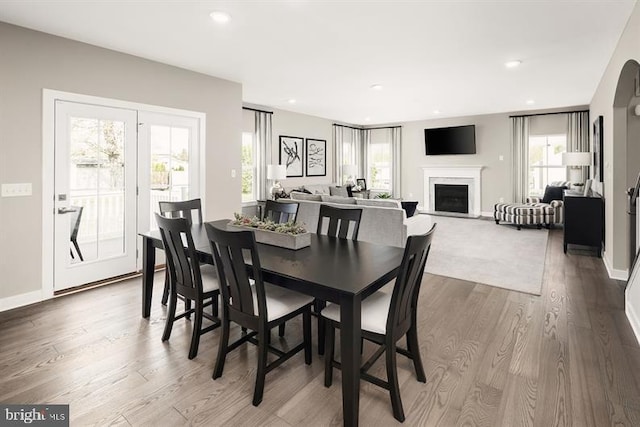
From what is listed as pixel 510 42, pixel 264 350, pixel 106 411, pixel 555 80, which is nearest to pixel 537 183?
pixel 555 80

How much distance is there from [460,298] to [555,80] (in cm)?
397

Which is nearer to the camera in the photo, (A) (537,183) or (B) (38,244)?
(B) (38,244)

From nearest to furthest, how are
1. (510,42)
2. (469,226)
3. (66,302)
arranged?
(66,302)
(510,42)
(469,226)

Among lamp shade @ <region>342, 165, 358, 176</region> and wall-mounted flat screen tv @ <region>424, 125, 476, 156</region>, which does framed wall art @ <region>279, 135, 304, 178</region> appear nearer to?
lamp shade @ <region>342, 165, 358, 176</region>

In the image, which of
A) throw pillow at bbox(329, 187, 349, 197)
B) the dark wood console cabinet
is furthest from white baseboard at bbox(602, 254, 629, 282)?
throw pillow at bbox(329, 187, 349, 197)

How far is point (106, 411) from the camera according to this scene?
190 cm

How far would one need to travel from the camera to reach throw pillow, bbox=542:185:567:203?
749cm

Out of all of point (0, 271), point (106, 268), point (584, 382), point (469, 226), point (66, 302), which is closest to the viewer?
point (584, 382)

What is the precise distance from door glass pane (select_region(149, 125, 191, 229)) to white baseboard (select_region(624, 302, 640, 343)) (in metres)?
4.75

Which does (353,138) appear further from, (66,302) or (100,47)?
(66,302)

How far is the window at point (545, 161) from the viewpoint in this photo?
7.94 m

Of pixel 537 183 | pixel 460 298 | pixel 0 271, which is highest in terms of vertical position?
pixel 537 183

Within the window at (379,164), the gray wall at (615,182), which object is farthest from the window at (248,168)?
the gray wall at (615,182)

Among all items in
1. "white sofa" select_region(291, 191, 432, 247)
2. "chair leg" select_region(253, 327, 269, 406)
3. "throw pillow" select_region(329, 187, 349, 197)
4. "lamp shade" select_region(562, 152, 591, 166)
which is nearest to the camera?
"chair leg" select_region(253, 327, 269, 406)
